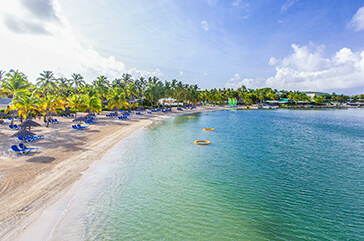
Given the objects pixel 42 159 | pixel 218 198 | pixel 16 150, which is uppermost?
pixel 16 150

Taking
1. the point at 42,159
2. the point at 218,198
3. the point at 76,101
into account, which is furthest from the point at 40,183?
the point at 76,101

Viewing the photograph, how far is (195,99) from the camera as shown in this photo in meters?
93.2

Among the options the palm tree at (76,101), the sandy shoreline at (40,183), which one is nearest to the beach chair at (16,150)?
the sandy shoreline at (40,183)

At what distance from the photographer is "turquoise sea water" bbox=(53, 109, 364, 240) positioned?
829cm

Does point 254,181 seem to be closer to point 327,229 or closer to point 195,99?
point 327,229

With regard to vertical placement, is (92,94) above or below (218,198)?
above

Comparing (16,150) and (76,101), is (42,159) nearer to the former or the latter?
(16,150)

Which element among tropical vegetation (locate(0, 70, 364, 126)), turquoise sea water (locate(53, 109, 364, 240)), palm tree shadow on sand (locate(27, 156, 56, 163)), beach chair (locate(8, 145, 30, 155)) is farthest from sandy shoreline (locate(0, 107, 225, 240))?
tropical vegetation (locate(0, 70, 364, 126))

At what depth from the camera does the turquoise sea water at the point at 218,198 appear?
8289 millimetres

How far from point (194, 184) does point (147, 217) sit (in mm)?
4658

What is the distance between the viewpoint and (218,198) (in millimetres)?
11227

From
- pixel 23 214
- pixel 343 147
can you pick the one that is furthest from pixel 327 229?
pixel 343 147

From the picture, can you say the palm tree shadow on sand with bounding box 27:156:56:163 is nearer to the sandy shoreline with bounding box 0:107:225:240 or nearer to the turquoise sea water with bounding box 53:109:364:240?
the sandy shoreline with bounding box 0:107:225:240

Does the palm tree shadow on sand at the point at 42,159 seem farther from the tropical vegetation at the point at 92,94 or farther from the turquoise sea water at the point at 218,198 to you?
the tropical vegetation at the point at 92,94
